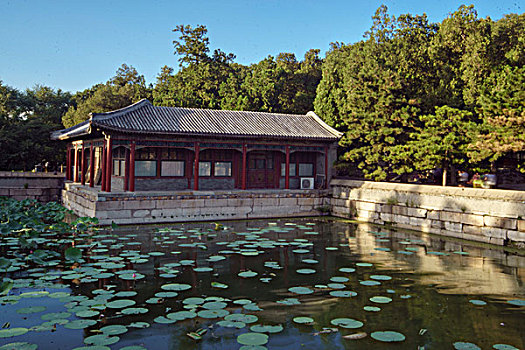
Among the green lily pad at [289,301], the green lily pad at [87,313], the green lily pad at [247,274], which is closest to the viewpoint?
the green lily pad at [87,313]

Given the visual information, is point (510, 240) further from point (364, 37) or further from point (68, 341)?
point (364, 37)

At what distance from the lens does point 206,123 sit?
56.4 ft

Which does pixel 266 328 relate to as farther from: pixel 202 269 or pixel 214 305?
pixel 202 269

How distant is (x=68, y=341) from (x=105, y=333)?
390 millimetres

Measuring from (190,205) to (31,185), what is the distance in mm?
8746

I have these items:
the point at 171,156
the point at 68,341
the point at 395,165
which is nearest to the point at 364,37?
the point at 395,165

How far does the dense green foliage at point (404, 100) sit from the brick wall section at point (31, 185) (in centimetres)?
480

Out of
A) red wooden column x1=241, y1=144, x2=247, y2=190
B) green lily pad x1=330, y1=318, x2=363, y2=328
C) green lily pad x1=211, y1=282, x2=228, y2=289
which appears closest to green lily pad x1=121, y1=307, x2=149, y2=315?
green lily pad x1=211, y1=282, x2=228, y2=289

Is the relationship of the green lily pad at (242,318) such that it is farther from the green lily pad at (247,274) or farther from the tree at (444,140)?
the tree at (444,140)

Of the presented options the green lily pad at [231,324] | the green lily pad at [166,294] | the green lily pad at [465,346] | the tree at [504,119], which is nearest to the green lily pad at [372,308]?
the green lily pad at [465,346]

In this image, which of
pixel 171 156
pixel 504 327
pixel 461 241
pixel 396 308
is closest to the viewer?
pixel 504 327

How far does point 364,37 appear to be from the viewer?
28.5 metres

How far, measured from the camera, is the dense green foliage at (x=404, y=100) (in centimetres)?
1562

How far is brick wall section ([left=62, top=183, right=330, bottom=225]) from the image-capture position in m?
14.2
